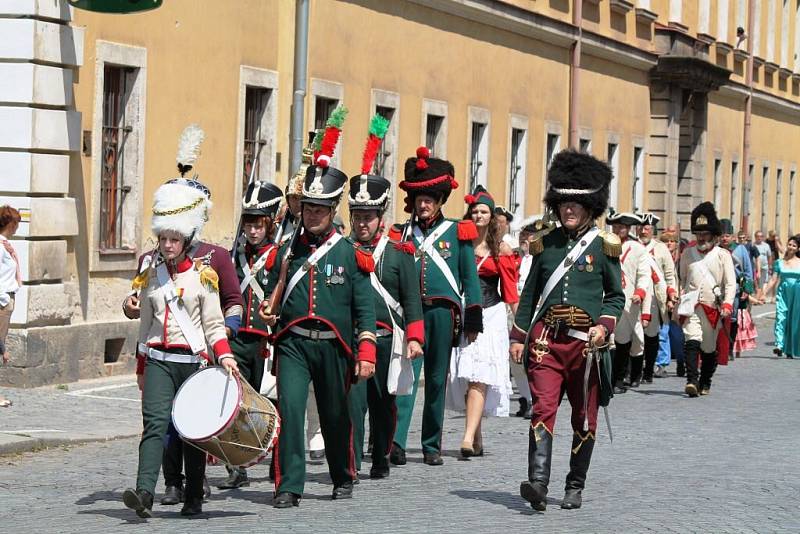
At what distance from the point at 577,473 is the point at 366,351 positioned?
1.40 m

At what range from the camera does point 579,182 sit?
10969 mm

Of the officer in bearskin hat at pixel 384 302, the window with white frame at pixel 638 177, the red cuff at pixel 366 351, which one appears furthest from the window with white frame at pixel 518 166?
the red cuff at pixel 366 351

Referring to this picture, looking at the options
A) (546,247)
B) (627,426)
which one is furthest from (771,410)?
(546,247)

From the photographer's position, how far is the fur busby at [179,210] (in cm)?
995

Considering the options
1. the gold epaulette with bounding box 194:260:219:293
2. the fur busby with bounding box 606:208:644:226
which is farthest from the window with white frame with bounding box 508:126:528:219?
the gold epaulette with bounding box 194:260:219:293

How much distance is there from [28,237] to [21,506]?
7075 mm

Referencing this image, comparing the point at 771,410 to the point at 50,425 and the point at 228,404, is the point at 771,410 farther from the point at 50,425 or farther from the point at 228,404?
the point at 228,404

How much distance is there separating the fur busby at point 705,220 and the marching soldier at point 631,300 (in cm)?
66

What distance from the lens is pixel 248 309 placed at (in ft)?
38.0

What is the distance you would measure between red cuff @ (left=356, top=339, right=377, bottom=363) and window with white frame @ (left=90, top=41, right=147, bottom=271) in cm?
825

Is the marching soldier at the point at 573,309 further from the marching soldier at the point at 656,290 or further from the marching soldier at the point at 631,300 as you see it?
the marching soldier at the point at 656,290

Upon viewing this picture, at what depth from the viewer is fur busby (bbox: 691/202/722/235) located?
19.3 m

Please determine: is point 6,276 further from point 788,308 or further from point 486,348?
point 788,308

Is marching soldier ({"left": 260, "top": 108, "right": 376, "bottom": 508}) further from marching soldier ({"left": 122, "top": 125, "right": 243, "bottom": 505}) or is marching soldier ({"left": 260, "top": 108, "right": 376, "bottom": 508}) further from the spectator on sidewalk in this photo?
the spectator on sidewalk
